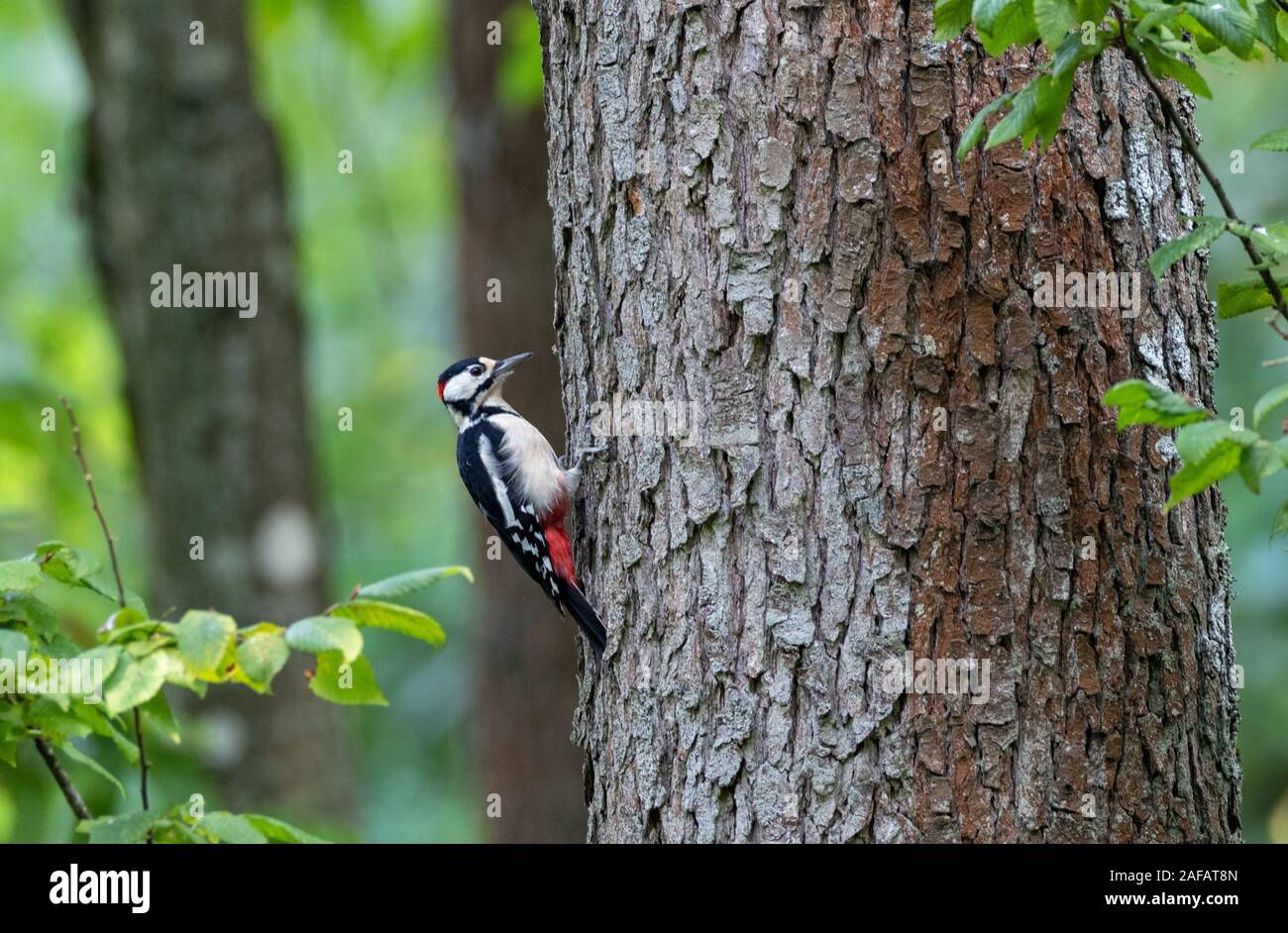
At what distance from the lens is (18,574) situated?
238 cm

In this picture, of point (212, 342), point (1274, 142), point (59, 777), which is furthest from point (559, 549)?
point (212, 342)

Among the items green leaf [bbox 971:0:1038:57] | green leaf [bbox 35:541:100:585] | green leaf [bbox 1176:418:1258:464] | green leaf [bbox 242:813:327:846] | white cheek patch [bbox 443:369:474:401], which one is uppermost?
white cheek patch [bbox 443:369:474:401]

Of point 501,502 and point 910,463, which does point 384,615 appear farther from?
point 501,502

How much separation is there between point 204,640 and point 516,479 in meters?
2.02

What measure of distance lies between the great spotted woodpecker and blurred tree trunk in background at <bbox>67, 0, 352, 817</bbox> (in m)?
1.46

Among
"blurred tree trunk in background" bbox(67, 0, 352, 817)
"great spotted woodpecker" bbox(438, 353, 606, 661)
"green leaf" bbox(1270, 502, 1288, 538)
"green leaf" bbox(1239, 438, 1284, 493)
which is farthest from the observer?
"blurred tree trunk in background" bbox(67, 0, 352, 817)

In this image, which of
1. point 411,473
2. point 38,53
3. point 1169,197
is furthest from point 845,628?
point 411,473

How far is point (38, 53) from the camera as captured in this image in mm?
9586

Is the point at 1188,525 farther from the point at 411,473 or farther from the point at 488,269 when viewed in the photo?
the point at 411,473

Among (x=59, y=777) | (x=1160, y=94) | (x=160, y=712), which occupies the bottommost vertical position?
(x=59, y=777)

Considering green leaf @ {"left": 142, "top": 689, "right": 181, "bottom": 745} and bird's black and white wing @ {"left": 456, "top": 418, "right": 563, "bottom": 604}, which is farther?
bird's black and white wing @ {"left": 456, "top": 418, "right": 563, "bottom": 604}

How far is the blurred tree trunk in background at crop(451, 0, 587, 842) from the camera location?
591 cm

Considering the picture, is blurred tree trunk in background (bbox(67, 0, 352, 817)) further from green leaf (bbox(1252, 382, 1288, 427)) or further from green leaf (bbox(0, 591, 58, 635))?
green leaf (bbox(1252, 382, 1288, 427))

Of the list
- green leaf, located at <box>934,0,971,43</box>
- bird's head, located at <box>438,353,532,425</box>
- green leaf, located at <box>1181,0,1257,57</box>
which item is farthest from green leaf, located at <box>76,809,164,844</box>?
bird's head, located at <box>438,353,532,425</box>
